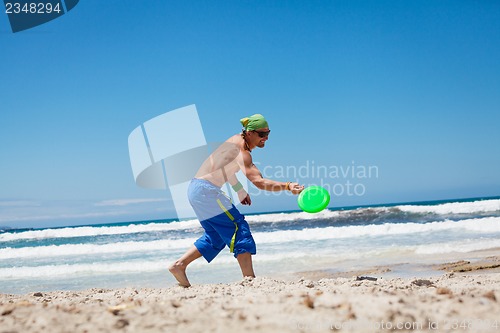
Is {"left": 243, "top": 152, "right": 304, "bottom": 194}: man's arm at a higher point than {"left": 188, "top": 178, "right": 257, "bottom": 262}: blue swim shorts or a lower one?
higher

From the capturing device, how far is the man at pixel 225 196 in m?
4.21

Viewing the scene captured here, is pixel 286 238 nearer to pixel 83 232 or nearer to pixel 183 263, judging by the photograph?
pixel 183 263

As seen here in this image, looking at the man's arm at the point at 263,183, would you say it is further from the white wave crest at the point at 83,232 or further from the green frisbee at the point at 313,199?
the white wave crest at the point at 83,232

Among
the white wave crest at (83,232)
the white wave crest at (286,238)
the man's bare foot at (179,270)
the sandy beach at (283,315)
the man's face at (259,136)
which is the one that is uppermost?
the man's face at (259,136)

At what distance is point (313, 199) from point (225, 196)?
86cm

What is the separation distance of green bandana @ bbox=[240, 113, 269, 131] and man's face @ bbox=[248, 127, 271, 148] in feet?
0.10

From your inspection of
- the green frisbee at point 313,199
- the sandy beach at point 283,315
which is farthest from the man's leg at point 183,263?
the sandy beach at point 283,315

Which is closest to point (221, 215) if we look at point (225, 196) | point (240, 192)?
point (225, 196)

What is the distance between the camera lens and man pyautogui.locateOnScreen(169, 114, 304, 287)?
421cm

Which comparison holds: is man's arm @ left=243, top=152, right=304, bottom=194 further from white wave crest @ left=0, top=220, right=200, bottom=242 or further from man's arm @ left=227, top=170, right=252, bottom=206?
white wave crest @ left=0, top=220, right=200, bottom=242

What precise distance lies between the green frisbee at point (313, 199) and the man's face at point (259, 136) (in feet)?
2.07

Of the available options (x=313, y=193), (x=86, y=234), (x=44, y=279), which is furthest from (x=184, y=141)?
(x=86, y=234)

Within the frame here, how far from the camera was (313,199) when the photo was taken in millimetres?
4336

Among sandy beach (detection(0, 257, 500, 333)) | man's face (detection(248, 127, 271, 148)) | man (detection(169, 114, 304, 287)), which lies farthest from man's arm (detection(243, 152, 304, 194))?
sandy beach (detection(0, 257, 500, 333))
